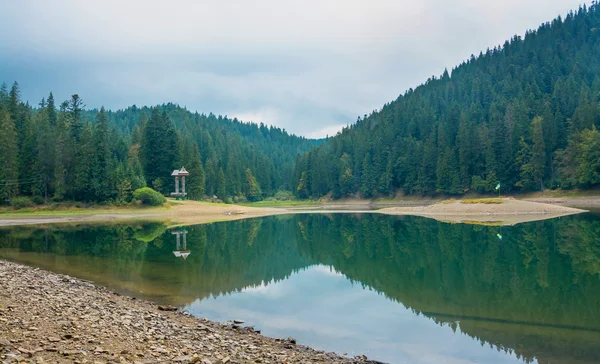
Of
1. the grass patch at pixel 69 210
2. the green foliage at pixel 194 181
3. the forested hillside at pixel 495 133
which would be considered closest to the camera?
the grass patch at pixel 69 210

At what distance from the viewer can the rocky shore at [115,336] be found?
7.52 m

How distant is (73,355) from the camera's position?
7.30 m

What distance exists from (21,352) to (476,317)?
38.0ft

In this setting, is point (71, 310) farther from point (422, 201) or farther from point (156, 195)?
point (422, 201)

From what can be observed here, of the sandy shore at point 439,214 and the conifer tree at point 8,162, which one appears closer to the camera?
the sandy shore at point 439,214

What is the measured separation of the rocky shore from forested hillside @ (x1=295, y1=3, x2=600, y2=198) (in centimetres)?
7829

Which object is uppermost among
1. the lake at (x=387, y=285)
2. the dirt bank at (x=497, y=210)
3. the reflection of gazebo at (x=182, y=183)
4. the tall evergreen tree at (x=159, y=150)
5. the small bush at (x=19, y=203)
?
the tall evergreen tree at (x=159, y=150)

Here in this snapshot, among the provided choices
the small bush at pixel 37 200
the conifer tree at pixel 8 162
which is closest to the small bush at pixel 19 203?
the small bush at pixel 37 200

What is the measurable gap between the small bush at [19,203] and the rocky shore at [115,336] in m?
56.2

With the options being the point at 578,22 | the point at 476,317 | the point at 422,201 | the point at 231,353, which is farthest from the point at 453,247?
the point at 578,22

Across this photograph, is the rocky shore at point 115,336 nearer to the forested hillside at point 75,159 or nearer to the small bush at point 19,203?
the small bush at point 19,203

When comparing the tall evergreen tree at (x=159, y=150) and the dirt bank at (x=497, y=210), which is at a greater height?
the tall evergreen tree at (x=159, y=150)

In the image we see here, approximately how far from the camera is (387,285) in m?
18.6

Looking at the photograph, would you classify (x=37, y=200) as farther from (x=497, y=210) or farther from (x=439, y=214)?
(x=497, y=210)
